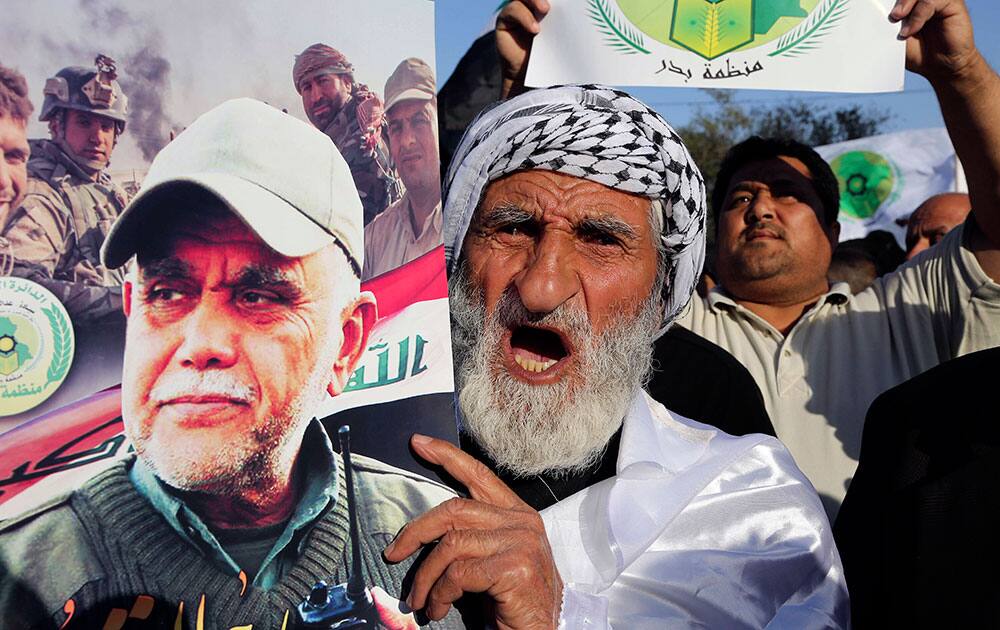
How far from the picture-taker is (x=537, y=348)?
6.49 feet

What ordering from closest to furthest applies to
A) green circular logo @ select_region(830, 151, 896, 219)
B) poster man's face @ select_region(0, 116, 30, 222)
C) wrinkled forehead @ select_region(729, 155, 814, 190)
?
poster man's face @ select_region(0, 116, 30, 222) → wrinkled forehead @ select_region(729, 155, 814, 190) → green circular logo @ select_region(830, 151, 896, 219)

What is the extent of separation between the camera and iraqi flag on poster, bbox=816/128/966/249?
21.9 feet

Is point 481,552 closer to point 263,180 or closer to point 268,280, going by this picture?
point 268,280

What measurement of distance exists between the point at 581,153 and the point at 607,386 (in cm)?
48

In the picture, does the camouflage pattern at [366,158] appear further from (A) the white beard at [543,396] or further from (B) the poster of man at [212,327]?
(A) the white beard at [543,396]

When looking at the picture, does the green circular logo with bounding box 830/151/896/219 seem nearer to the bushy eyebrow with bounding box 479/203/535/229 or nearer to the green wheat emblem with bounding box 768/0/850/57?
the green wheat emblem with bounding box 768/0/850/57

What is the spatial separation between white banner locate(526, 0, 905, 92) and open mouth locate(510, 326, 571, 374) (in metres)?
0.69

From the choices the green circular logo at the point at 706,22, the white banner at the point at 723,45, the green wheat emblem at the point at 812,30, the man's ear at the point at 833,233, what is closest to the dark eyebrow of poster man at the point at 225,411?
the white banner at the point at 723,45

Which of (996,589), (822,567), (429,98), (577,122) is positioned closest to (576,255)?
(577,122)

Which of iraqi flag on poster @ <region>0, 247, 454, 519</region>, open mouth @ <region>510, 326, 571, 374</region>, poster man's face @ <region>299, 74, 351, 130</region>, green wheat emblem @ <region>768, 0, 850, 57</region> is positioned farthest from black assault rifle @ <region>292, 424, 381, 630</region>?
green wheat emblem @ <region>768, 0, 850, 57</region>

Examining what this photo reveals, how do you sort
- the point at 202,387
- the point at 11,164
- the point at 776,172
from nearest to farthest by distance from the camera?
the point at 11,164 → the point at 202,387 → the point at 776,172

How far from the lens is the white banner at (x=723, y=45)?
92.7 inches

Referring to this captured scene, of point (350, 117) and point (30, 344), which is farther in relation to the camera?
point (350, 117)

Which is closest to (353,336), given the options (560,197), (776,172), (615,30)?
(560,197)
